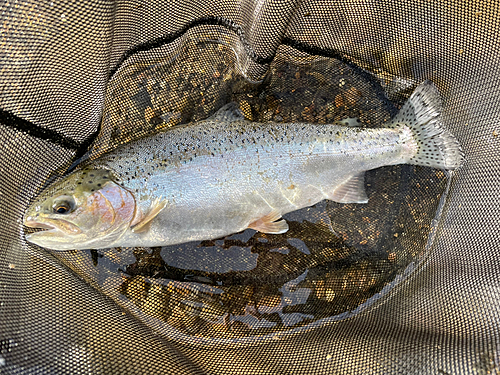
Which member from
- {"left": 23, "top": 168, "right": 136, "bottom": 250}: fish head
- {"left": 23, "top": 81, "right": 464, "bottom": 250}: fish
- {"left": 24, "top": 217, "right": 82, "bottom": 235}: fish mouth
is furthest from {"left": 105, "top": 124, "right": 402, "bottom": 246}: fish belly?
{"left": 24, "top": 217, "right": 82, "bottom": 235}: fish mouth

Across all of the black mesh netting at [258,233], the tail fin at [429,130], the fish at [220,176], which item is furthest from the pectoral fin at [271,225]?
the tail fin at [429,130]

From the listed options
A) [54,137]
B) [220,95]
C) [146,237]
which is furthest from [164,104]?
[146,237]

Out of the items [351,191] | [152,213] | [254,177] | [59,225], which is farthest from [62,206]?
[351,191]

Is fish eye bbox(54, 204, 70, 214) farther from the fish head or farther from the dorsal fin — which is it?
the dorsal fin

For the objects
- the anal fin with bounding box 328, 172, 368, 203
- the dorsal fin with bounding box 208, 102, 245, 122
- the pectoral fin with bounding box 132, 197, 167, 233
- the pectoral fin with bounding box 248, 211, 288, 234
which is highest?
the dorsal fin with bounding box 208, 102, 245, 122

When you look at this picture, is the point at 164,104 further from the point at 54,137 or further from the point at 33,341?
the point at 33,341

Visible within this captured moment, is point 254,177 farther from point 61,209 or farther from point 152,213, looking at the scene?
point 61,209

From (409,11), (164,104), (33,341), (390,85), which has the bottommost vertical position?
(33,341)

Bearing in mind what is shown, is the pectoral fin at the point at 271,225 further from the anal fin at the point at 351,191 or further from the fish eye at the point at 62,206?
the fish eye at the point at 62,206
